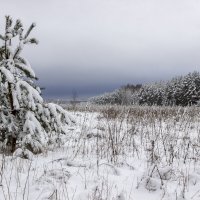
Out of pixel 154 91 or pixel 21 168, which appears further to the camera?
pixel 154 91

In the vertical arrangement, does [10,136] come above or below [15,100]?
below

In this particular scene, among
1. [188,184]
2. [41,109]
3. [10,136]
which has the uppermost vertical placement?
[41,109]

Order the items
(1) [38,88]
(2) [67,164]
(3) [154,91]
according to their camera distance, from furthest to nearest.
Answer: (3) [154,91]
(1) [38,88]
(2) [67,164]

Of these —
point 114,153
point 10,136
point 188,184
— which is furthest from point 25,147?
point 188,184

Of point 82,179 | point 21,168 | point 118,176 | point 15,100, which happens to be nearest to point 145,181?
point 118,176

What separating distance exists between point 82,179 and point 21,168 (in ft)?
2.65

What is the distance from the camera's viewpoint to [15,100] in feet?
18.1

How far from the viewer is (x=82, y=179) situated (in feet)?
13.6

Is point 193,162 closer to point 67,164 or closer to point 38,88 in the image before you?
point 67,164

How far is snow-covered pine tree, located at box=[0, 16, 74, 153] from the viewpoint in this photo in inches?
214

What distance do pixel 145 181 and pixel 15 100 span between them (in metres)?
2.57

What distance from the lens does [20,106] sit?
573 centimetres

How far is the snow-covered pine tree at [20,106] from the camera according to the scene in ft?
17.8

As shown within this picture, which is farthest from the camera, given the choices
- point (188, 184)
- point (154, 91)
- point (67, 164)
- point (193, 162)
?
point (154, 91)
